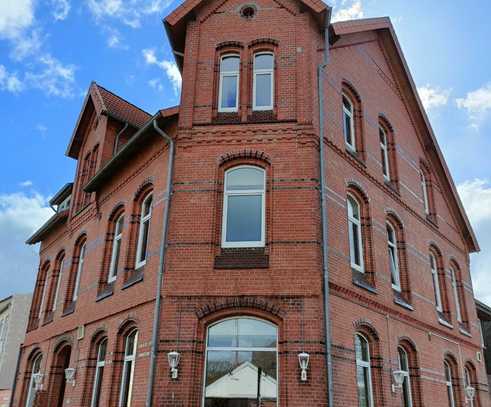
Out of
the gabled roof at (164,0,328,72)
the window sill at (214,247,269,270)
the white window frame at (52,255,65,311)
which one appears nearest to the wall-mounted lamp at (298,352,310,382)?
the window sill at (214,247,269,270)

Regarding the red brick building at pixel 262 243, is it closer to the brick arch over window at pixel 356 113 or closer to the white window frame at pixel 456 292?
the brick arch over window at pixel 356 113

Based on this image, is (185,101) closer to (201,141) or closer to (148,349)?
(201,141)

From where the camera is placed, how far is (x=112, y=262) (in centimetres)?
1471

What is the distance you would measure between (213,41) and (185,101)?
194cm

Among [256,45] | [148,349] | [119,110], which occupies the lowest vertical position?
[148,349]

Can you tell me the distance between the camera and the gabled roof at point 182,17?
42.4 ft

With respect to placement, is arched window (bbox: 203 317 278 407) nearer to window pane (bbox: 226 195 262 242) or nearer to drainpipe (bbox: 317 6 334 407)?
drainpipe (bbox: 317 6 334 407)

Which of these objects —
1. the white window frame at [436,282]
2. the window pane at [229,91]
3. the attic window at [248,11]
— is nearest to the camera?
the window pane at [229,91]

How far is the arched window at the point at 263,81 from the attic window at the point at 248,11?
1.11 metres

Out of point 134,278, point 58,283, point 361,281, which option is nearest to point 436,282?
point 361,281

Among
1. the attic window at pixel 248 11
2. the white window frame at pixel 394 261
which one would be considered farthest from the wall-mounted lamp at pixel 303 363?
the attic window at pixel 248 11

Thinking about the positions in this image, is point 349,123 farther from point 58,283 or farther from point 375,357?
point 58,283

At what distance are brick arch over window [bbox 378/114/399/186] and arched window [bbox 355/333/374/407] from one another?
5746mm

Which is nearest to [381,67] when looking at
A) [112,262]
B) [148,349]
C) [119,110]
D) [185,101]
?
[185,101]
